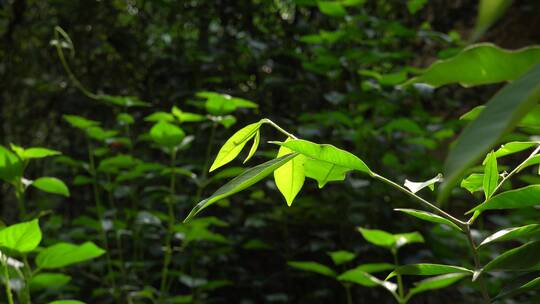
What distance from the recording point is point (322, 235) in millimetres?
2070

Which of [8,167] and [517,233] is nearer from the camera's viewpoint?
[517,233]

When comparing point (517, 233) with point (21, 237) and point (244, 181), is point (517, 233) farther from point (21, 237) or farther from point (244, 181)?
point (21, 237)

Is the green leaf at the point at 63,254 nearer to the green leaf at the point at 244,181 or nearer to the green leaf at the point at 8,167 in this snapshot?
the green leaf at the point at 8,167

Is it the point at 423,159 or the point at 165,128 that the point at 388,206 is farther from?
the point at 165,128

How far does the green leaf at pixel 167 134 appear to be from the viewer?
56.1 inches

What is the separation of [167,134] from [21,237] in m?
0.74

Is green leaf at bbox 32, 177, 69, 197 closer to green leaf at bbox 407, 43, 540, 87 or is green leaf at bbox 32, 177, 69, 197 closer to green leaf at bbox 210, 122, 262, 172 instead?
green leaf at bbox 210, 122, 262, 172

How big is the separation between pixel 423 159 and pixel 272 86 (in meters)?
0.62

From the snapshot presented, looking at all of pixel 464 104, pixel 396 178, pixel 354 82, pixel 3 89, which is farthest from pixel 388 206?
pixel 3 89

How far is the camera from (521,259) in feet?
1.47

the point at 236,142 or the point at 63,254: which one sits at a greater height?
the point at 236,142

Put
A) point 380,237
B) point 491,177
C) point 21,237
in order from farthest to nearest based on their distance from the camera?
point 380,237 → point 21,237 → point 491,177

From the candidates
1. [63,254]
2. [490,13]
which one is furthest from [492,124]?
[63,254]

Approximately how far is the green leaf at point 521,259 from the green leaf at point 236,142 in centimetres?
20
